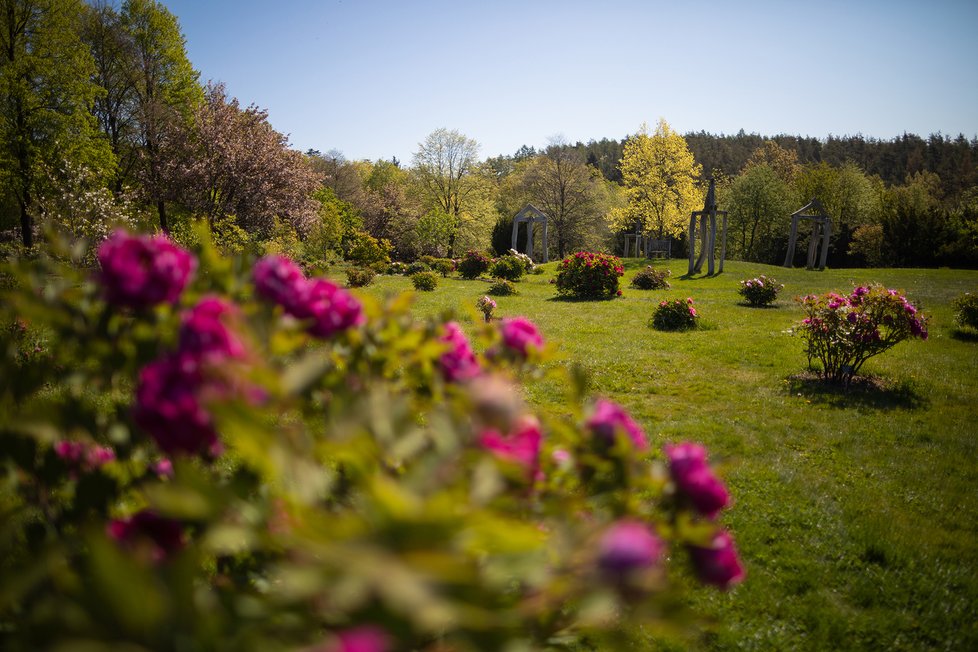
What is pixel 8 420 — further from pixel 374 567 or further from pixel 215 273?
pixel 374 567

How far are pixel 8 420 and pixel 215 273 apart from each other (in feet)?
1.87

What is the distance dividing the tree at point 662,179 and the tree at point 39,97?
97.3 feet

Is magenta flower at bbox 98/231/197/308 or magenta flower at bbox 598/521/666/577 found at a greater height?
magenta flower at bbox 98/231/197/308

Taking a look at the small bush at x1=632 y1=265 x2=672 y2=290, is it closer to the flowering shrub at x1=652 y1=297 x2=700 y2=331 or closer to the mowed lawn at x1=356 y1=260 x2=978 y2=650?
the flowering shrub at x1=652 y1=297 x2=700 y2=331

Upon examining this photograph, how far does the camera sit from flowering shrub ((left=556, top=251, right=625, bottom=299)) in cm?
1800

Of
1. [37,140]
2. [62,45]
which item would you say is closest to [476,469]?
[37,140]

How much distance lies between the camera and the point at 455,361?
61.6 inches

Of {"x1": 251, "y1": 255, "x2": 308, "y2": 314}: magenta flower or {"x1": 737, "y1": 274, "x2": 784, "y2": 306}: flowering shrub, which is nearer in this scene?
{"x1": 251, "y1": 255, "x2": 308, "y2": 314}: magenta flower

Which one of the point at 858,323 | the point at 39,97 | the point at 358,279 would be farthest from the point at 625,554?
the point at 39,97

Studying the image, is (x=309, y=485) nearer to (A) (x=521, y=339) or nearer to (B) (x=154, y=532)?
(B) (x=154, y=532)

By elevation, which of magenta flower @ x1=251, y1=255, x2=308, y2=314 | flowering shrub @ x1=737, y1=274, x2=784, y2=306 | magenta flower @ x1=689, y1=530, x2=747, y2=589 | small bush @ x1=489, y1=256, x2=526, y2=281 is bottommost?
magenta flower @ x1=689, y1=530, x2=747, y2=589

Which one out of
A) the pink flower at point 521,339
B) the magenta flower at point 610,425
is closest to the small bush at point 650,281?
the pink flower at point 521,339

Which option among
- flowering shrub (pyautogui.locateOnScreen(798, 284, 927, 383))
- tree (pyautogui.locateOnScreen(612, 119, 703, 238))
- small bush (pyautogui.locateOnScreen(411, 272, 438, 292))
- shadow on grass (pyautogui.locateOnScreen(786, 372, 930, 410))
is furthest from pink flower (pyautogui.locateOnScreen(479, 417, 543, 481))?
tree (pyautogui.locateOnScreen(612, 119, 703, 238))

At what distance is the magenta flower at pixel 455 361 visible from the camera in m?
1.53
